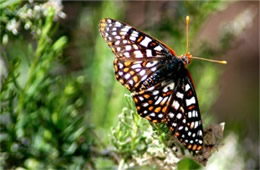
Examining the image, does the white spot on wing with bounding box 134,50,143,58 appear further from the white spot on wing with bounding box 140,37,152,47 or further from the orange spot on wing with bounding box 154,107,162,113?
the orange spot on wing with bounding box 154,107,162,113

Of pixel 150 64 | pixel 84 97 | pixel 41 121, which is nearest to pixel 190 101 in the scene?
pixel 150 64

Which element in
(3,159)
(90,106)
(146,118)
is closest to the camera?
(146,118)

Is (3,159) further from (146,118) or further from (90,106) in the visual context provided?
(90,106)

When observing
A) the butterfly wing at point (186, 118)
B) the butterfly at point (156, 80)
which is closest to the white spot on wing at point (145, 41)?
the butterfly at point (156, 80)

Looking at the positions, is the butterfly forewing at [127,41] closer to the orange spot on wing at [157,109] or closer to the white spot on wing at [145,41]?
the white spot on wing at [145,41]

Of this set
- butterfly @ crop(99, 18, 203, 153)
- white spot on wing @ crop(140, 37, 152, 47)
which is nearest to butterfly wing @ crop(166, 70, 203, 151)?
butterfly @ crop(99, 18, 203, 153)

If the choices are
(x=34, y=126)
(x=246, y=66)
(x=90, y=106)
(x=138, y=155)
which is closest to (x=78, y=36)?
(x=90, y=106)
